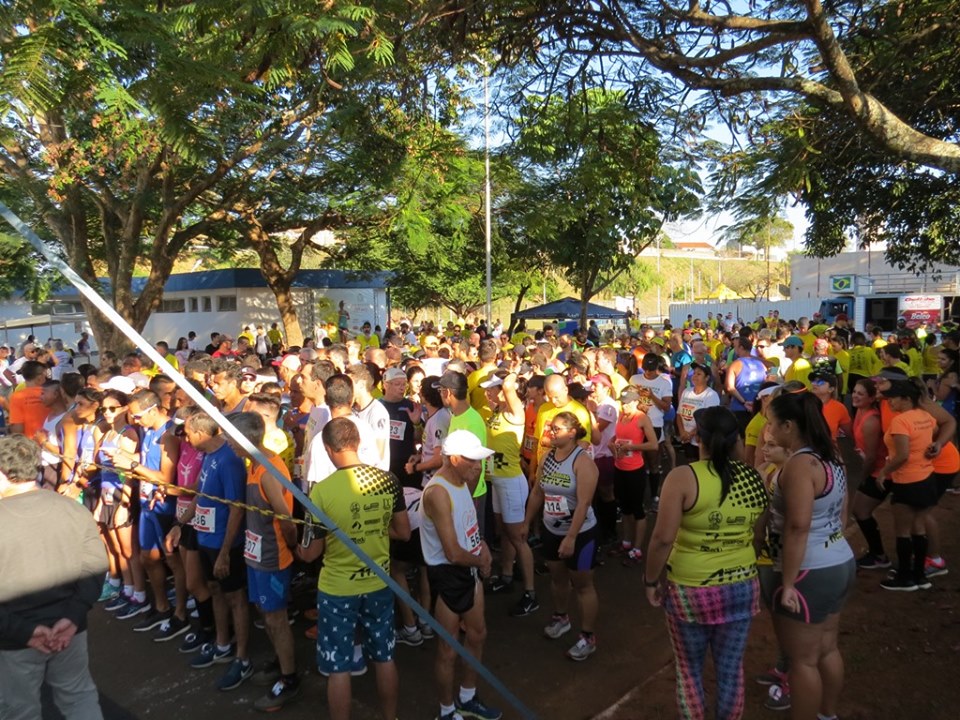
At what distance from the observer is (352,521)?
351cm

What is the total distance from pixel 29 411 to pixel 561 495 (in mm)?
5641

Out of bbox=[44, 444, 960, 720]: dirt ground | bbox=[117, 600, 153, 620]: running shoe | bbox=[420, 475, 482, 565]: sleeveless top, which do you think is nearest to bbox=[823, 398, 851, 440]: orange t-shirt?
bbox=[44, 444, 960, 720]: dirt ground

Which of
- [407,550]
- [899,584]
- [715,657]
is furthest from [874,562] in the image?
[407,550]

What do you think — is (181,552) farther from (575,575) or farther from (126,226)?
(126,226)

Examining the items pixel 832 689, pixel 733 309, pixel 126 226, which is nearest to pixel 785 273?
pixel 733 309

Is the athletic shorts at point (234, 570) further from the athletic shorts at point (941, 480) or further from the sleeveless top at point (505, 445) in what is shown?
the athletic shorts at point (941, 480)

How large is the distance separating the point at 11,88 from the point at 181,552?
3.37 metres

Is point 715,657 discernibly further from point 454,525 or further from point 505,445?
point 505,445

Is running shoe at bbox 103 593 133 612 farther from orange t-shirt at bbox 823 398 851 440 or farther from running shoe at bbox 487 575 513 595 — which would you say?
orange t-shirt at bbox 823 398 851 440

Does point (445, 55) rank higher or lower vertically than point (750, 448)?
higher

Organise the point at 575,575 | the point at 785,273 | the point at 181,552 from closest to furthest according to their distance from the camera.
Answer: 1. the point at 575,575
2. the point at 181,552
3. the point at 785,273

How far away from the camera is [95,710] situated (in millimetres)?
3412

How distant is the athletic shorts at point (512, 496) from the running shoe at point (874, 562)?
293cm

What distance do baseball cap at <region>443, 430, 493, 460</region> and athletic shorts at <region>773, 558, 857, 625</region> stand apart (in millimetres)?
1627
